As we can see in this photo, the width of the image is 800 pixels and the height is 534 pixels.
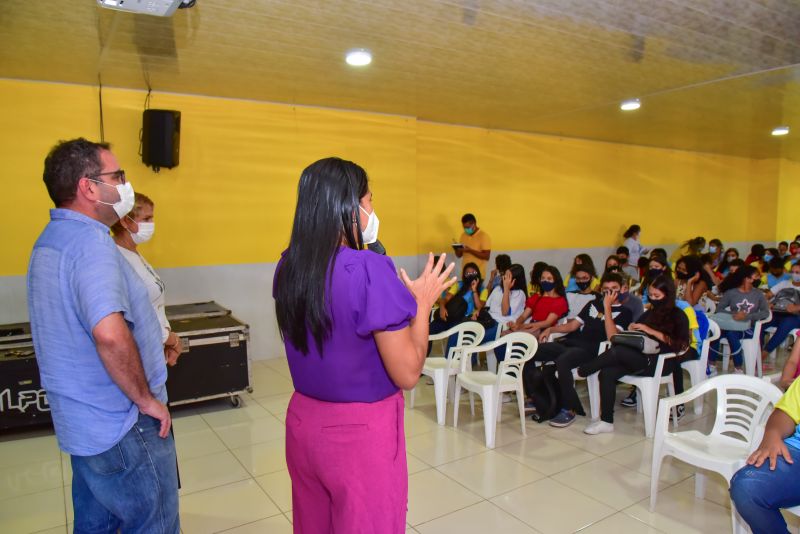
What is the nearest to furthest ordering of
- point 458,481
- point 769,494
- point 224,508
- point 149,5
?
point 769,494 < point 224,508 < point 149,5 < point 458,481

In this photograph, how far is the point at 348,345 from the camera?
125cm

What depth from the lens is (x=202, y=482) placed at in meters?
3.15

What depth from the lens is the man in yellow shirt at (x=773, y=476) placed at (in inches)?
79.1

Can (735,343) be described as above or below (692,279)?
below

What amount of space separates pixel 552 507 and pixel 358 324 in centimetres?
213

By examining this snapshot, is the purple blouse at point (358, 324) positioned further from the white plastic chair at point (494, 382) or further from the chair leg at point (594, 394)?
the chair leg at point (594, 394)

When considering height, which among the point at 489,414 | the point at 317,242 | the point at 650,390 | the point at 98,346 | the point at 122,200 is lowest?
the point at 489,414

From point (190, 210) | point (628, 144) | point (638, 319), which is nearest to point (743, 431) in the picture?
point (638, 319)

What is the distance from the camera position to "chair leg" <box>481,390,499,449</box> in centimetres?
358

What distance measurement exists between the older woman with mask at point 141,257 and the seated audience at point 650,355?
2.81 metres

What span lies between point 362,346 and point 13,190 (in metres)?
4.86

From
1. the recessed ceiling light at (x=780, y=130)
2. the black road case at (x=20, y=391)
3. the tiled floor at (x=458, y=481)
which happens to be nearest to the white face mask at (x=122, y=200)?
the tiled floor at (x=458, y=481)

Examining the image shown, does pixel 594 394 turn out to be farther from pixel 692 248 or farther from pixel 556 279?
pixel 692 248

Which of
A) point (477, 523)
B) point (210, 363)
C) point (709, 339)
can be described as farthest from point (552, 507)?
point (210, 363)
